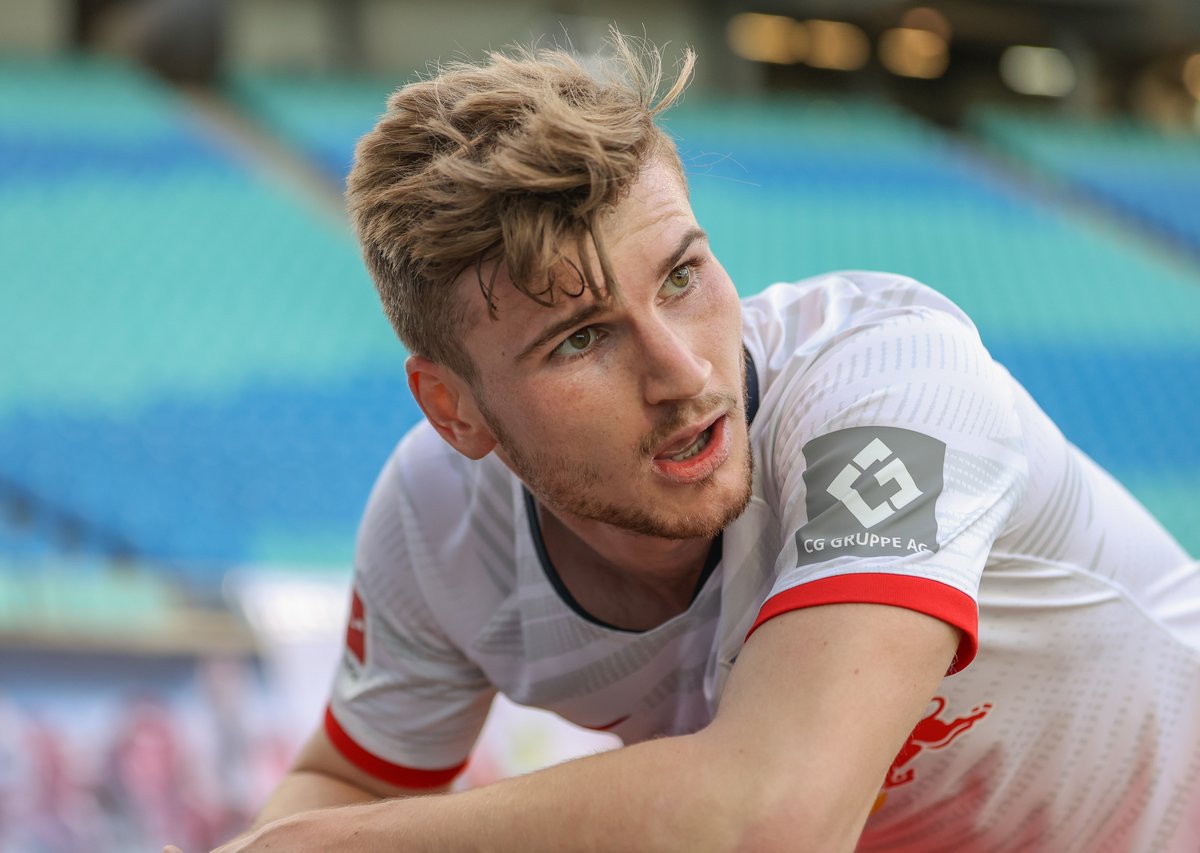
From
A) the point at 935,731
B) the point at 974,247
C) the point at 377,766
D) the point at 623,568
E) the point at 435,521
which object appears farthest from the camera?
the point at 974,247

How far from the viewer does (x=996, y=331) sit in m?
8.93

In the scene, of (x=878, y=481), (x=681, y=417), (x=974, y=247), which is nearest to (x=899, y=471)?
A: (x=878, y=481)

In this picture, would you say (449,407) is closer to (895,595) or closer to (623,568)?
(623,568)

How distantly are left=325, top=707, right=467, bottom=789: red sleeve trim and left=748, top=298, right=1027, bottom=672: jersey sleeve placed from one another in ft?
3.11

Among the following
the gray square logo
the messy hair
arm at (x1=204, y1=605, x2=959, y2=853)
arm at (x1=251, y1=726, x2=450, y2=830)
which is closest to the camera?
arm at (x1=204, y1=605, x2=959, y2=853)

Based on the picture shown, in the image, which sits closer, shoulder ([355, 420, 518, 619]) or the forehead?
the forehead

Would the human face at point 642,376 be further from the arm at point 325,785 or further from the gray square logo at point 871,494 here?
the arm at point 325,785

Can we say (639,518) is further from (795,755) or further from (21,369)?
(21,369)

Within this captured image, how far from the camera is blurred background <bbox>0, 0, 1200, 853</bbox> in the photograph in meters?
4.43

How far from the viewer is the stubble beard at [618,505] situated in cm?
153

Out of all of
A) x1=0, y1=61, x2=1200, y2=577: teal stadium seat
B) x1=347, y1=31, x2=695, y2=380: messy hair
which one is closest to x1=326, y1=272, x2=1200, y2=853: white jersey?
x1=347, y1=31, x2=695, y2=380: messy hair

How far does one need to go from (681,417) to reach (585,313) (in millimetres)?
167

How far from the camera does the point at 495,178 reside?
149 cm

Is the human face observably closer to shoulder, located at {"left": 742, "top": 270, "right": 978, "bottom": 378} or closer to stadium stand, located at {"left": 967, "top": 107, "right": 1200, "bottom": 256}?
shoulder, located at {"left": 742, "top": 270, "right": 978, "bottom": 378}
